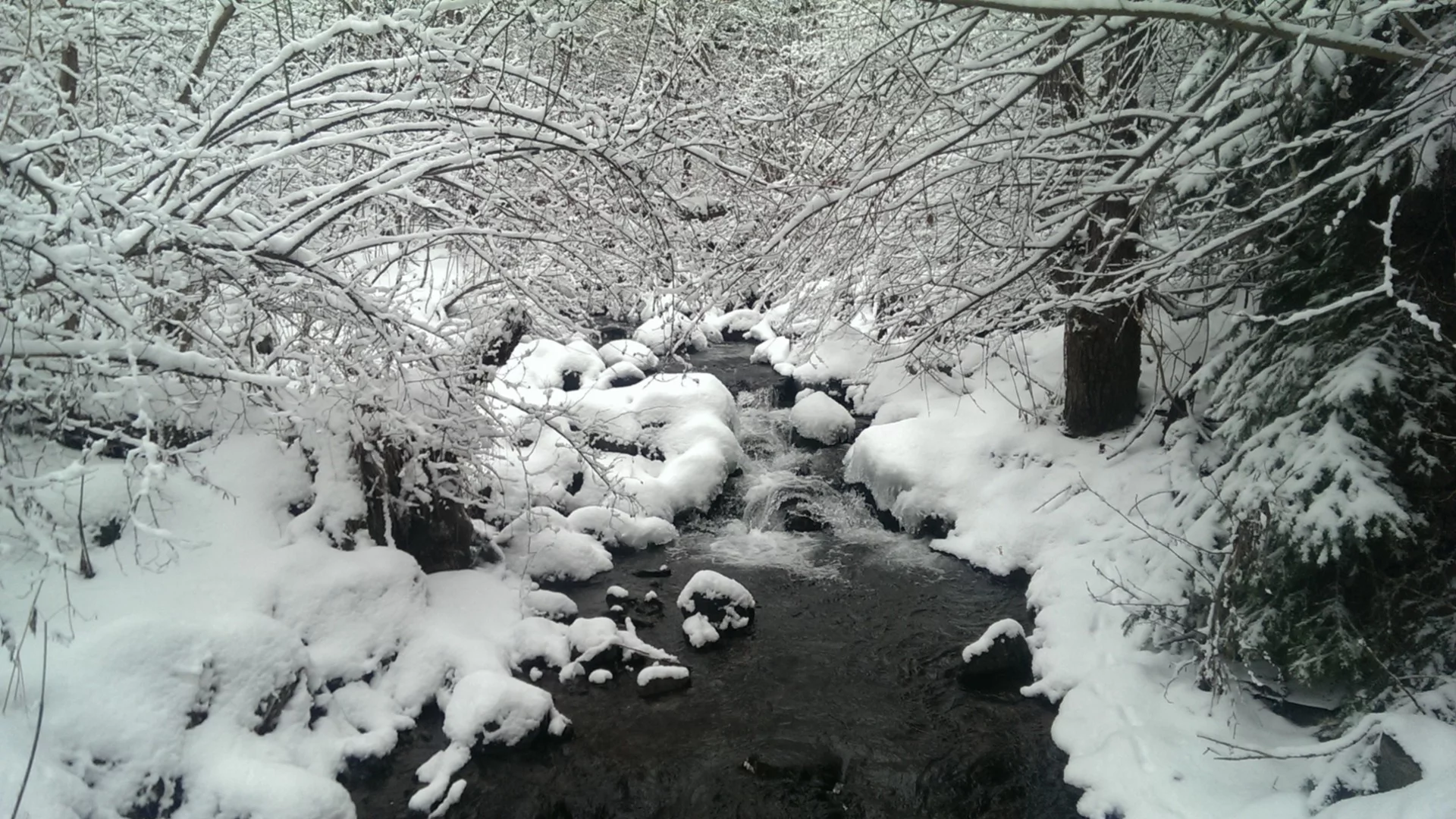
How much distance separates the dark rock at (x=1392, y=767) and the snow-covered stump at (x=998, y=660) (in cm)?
245

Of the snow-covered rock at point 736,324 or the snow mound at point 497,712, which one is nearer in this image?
the snow mound at point 497,712

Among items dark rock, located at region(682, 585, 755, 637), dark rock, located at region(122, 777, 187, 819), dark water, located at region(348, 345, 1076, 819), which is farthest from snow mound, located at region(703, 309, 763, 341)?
dark rock, located at region(122, 777, 187, 819)

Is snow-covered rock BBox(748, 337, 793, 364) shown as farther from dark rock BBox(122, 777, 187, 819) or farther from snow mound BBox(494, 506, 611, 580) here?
dark rock BBox(122, 777, 187, 819)

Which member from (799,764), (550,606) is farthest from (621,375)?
(799,764)

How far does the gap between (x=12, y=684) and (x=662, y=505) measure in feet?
19.2

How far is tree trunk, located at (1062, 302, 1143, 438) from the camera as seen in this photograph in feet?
27.3

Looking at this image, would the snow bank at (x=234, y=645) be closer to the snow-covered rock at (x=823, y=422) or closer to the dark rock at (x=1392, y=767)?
the dark rock at (x=1392, y=767)

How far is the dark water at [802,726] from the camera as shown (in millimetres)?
5375

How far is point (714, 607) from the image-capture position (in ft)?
24.3

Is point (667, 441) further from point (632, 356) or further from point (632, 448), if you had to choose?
point (632, 356)

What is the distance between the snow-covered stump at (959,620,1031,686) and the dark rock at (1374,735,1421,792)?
2.45m

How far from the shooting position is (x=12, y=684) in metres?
4.45

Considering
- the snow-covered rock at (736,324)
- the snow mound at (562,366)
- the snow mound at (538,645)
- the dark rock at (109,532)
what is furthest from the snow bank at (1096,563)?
the snow-covered rock at (736,324)

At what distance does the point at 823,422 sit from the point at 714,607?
477 cm
